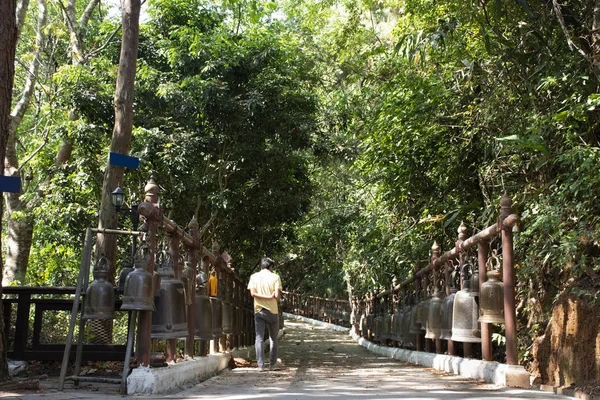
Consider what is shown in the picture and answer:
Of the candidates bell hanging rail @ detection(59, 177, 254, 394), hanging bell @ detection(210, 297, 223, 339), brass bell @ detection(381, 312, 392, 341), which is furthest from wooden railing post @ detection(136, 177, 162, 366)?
brass bell @ detection(381, 312, 392, 341)

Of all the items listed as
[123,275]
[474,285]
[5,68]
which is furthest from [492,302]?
[5,68]

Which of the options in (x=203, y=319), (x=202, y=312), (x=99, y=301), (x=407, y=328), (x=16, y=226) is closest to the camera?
(x=99, y=301)

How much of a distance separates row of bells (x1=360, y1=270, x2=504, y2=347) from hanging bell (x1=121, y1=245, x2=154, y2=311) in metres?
3.45

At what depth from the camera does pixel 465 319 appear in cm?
774

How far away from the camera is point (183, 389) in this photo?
670cm

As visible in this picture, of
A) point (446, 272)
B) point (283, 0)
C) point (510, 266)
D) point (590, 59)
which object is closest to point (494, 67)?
point (590, 59)

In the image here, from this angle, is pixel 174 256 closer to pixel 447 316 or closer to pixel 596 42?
pixel 447 316

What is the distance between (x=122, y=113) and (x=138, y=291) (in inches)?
171

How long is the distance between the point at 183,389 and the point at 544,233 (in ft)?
14.2

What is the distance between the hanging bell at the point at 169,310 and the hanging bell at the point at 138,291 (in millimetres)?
432

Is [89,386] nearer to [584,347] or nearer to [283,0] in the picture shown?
[584,347]

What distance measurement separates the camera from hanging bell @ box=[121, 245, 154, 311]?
6020mm

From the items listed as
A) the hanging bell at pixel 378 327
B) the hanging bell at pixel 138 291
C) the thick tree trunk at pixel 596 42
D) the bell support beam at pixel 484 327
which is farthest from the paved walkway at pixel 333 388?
the hanging bell at pixel 378 327

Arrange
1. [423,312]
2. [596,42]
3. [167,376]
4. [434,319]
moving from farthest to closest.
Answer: [423,312], [434,319], [596,42], [167,376]
